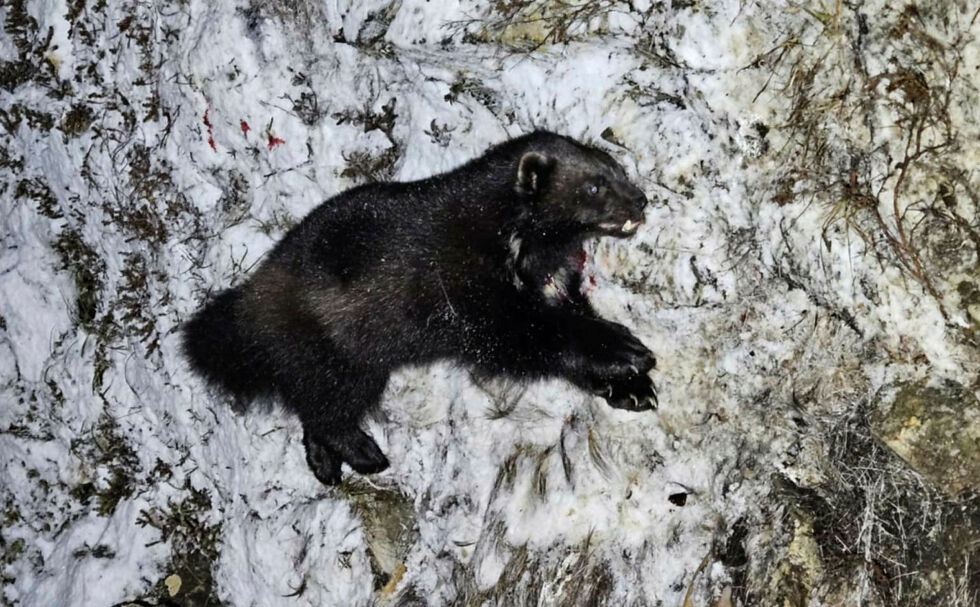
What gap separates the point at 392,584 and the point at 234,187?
3352mm

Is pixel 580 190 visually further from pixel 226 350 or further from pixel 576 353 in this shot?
pixel 226 350

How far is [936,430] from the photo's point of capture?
194 inches

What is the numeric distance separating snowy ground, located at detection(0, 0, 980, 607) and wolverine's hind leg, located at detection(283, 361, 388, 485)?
0.82 ft

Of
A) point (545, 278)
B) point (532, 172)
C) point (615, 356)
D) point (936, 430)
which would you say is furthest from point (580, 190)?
point (936, 430)

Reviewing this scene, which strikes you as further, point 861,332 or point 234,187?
point 234,187

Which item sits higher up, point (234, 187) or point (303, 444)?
point (234, 187)

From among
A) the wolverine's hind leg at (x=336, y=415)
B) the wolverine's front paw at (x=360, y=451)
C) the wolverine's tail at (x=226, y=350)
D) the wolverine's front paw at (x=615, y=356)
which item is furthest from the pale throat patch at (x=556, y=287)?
the wolverine's tail at (x=226, y=350)

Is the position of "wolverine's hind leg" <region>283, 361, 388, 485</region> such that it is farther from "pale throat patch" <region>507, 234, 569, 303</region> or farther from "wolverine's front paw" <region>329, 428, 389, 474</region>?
"pale throat patch" <region>507, 234, 569, 303</region>

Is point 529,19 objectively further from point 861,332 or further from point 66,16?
point 66,16

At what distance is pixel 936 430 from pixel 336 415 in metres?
3.78

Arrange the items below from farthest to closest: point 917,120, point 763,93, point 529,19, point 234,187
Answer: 1. point 234,187
2. point 529,19
3. point 763,93
4. point 917,120

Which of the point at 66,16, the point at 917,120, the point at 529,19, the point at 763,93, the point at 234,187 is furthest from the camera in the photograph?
the point at 66,16

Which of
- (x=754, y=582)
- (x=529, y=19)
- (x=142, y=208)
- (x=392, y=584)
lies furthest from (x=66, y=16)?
(x=754, y=582)

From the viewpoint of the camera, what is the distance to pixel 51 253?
7.58 m
